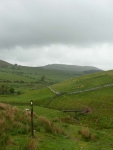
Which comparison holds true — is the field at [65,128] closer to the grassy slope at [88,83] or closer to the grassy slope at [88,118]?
the grassy slope at [88,118]

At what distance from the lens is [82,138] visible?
20.1 meters

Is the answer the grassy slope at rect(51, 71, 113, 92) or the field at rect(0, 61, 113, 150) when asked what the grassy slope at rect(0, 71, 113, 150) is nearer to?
the field at rect(0, 61, 113, 150)

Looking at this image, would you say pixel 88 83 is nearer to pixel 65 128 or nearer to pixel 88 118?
pixel 88 118

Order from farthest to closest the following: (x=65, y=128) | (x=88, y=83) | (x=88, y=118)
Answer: (x=88, y=83) < (x=88, y=118) < (x=65, y=128)

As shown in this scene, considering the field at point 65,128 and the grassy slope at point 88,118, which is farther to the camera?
the grassy slope at point 88,118

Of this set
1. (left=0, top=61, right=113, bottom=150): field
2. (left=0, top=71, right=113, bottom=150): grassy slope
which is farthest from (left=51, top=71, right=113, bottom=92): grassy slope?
(left=0, top=61, right=113, bottom=150): field

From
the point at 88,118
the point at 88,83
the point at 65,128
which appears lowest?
the point at 88,118

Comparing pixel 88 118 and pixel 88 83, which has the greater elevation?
pixel 88 83

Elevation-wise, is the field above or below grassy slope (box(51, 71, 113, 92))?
below

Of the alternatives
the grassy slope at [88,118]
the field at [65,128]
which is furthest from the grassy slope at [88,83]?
the field at [65,128]

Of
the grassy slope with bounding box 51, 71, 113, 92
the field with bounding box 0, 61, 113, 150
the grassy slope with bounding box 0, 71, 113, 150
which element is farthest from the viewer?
the grassy slope with bounding box 51, 71, 113, 92

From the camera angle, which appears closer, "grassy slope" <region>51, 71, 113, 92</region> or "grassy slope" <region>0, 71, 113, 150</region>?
"grassy slope" <region>0, 71, 113, 150</region>

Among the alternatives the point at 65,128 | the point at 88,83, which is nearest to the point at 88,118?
the point at 65,128

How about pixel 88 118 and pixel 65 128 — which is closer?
pixel 65 128
